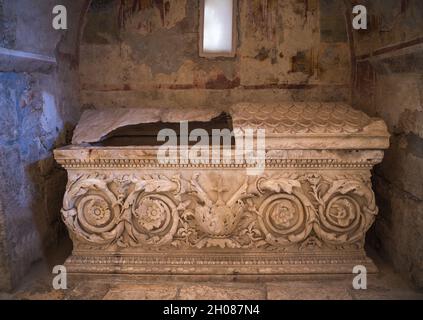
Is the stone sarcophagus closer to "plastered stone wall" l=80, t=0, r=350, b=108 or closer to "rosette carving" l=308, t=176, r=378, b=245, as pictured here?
"rosette carving" l=308, t=176, r=378, b=245

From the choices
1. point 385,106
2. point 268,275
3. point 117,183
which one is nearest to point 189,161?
point 117,183

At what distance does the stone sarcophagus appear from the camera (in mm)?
2561

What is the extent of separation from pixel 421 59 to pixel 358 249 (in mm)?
1338

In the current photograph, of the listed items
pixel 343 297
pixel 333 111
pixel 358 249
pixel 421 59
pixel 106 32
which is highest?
pixel 106 32

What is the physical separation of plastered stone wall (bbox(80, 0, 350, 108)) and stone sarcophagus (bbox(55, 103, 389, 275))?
899 millimetres

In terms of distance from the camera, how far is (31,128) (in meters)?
2.71

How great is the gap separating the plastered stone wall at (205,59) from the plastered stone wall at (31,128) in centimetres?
32

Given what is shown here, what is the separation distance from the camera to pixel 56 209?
3086 millimetres

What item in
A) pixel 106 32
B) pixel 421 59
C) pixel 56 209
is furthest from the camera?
pixel 106 32

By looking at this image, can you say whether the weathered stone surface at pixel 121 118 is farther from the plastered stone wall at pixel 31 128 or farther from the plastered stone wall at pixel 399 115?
the plastered stone wall at pixel 399 115

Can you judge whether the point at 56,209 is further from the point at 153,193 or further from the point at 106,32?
the point at 106,32

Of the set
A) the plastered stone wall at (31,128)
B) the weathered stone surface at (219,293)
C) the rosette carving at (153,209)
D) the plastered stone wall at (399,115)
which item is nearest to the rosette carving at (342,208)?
the plastered stone wall at (399,115)

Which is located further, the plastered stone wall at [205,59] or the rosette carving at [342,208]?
the plastered stone wall at [205,59]

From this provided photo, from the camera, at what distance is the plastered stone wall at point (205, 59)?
341 cm
